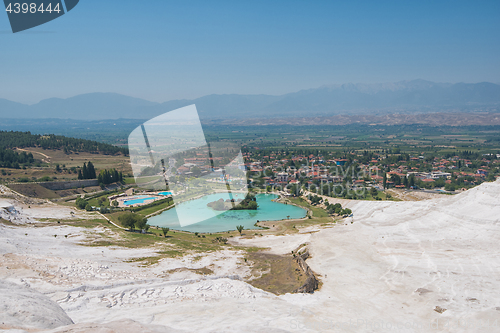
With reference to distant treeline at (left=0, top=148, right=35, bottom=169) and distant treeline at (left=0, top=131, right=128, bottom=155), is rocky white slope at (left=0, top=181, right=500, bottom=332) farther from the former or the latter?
distant treeline at (left=0, top=131, right=128, bottom=155)

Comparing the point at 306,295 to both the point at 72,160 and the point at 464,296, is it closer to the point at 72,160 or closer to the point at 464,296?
the point at 464,296

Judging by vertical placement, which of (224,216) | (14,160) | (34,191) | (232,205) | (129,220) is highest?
(14,160)

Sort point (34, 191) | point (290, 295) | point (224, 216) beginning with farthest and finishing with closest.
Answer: point (224, 216)
point (34, 191)
point (290, 295)

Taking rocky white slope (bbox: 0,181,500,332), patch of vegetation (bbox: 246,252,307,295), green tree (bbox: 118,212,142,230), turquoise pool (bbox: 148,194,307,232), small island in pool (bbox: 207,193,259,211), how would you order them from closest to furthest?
rocky white slope (bbox: 0,181,500,332) < patch of vegetation (bbox: 246,252,307,295) < green tree (bbox: 118,212,142,230) < turquoise pool (bbox: 148,194,307,232) < small island in pool (bbox: 207,193,259,211)

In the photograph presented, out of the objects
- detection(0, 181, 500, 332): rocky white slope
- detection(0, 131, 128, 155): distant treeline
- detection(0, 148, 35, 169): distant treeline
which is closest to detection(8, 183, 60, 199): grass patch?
detection(0, 181, 500, 332): rocky white slope

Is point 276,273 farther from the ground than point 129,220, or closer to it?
closer to it

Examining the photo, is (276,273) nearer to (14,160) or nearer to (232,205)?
(232,205)

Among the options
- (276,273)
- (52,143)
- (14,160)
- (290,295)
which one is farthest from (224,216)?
(52,143)
